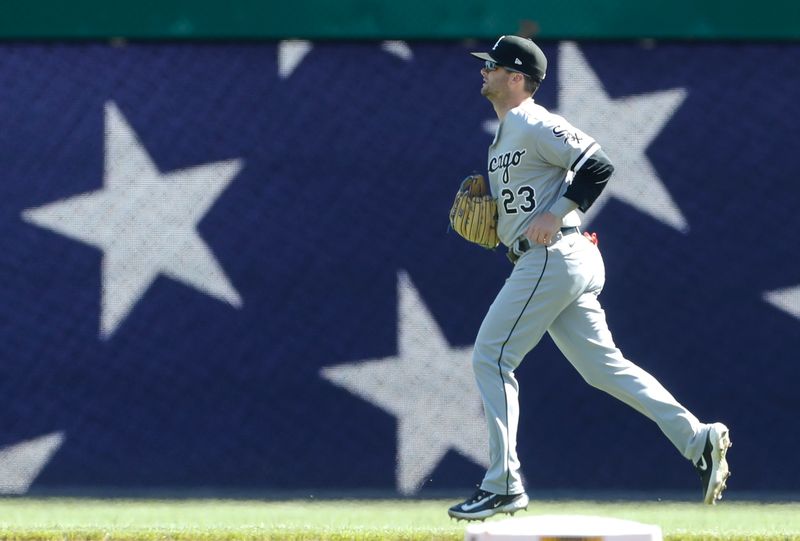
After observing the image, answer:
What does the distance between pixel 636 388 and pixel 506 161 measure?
0.97m

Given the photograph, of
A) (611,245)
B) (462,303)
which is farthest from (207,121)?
(611,245)

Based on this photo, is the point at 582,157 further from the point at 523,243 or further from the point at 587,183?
the point at 523,243

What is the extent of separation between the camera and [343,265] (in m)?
6.21

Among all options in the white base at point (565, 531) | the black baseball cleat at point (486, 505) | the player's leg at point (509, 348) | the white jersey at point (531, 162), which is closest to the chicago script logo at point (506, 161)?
the white jersey at point (531, 162)

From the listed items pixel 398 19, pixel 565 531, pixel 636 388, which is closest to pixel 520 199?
pixel 636 388

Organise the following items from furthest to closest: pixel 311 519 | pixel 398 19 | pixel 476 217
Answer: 1. pixel 398 19
2. pixel 311 519
3. pixel 476 217

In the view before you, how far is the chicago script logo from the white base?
2.31 meters

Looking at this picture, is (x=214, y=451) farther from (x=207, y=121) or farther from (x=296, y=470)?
(x=207, y=121)

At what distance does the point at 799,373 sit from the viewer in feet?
20.2

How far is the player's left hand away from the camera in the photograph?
451 centimetres

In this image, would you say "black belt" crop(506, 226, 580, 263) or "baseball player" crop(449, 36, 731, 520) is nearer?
"baseball player" crop(449, 36, 731, 520)

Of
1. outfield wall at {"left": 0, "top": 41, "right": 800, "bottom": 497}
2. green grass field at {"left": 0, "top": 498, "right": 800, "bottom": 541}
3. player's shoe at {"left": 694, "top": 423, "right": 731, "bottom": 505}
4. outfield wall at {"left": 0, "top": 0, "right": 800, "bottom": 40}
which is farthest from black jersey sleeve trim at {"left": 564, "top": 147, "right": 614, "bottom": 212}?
outfield wall at {"left": 0, "top": 0, "right": 800, "bottom": 40}

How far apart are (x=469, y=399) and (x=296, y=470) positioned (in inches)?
36.5

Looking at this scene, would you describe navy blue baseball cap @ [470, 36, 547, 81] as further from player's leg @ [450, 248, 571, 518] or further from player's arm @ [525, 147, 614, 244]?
player's leg @ [450, 248, 571, 518]
